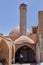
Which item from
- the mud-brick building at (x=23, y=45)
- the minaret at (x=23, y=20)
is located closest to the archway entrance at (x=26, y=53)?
the mud-brick building at (x=23, y=45)

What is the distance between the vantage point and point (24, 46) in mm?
24109

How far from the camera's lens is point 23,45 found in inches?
933

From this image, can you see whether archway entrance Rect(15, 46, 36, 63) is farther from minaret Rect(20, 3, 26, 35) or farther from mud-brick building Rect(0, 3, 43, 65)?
minaret Rect(20, 3, 26, 35)

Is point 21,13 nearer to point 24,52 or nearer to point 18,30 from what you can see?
point 18,30

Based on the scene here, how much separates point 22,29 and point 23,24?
2.32 feet

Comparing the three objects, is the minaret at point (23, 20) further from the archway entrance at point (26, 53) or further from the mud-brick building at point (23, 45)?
the archway entrance at point (26, 53)

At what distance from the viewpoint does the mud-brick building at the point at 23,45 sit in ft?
64.0

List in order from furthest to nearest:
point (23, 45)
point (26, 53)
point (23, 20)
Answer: point (23, 20) → point (26, 53) → point (23, 45)

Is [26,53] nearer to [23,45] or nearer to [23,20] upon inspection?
[23,45]

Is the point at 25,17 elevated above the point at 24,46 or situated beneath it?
elevated above

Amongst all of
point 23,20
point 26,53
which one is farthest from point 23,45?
point 23,20

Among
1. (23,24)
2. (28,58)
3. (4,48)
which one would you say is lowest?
(28,58)

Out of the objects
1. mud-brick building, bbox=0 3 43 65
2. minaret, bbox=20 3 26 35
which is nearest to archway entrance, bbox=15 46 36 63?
mud-brick building, bbox=0 3 43 65

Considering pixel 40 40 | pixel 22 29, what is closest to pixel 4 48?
pixel 40 40
